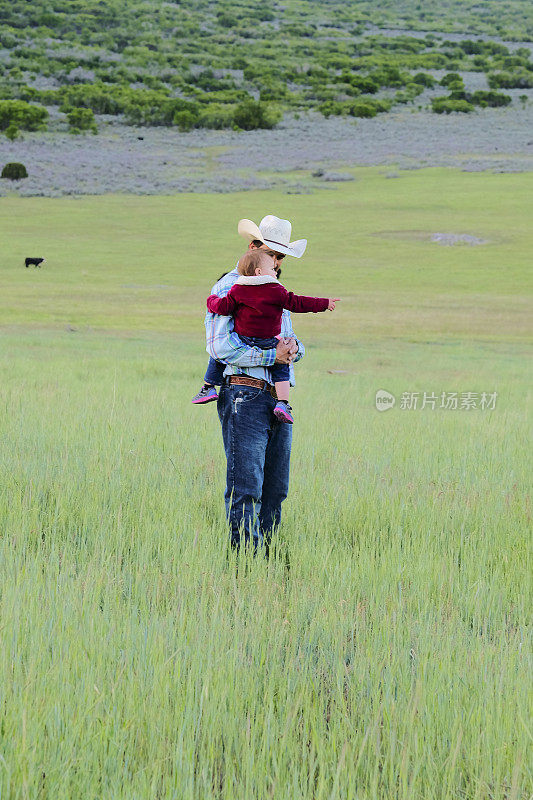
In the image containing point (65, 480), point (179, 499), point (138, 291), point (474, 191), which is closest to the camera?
point (179, 499)

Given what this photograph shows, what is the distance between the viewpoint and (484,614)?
426 cm

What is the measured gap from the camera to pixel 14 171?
2623 inches

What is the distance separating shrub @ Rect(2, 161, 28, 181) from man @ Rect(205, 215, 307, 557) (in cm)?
6568

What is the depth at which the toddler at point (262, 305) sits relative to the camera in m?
5.04

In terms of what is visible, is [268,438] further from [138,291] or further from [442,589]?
[138,291]

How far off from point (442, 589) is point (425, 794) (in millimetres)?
1879

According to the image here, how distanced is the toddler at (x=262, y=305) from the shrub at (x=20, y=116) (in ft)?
286


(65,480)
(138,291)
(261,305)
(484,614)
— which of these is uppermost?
(261,305)

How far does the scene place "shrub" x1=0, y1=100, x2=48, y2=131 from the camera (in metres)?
85.9

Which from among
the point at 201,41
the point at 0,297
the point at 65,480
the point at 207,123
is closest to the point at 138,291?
the point at 0,297
